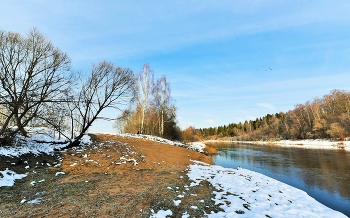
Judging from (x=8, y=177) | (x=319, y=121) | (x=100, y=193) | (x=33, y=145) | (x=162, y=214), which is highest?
(x=319, y=121)

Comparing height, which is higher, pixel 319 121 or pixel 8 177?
pixel 319 121

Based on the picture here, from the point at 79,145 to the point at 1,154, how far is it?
6228 mm

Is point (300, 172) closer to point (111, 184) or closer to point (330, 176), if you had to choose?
point (330, 176)

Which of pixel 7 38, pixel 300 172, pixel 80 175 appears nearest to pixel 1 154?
pixel 80 175

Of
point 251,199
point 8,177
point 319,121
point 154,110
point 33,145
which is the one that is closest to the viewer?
point 251,199

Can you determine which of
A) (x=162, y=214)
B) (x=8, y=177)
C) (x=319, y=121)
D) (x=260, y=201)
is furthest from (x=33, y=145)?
(x=319, y=121)

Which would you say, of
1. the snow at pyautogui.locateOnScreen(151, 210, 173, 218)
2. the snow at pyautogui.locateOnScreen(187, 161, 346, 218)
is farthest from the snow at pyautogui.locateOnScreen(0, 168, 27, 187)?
the snow at pyautogui.locateOnScreen(187, 161, 346, 218)

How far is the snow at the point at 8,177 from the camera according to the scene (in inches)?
283

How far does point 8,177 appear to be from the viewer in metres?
7.64

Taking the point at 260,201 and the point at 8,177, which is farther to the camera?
the point at 8,177

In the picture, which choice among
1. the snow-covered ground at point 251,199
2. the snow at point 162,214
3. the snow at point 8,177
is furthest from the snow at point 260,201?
the snow at point 8,177

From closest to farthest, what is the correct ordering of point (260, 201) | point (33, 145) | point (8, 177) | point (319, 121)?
point (260, 201) → point (8, 177) → point (33, 145) → point (319, 121)

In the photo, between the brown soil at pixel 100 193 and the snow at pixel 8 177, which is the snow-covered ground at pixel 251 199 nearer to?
the snow at pixel 8 177

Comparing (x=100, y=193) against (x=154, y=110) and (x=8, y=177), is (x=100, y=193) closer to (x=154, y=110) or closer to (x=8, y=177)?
(x=8, y=177)
